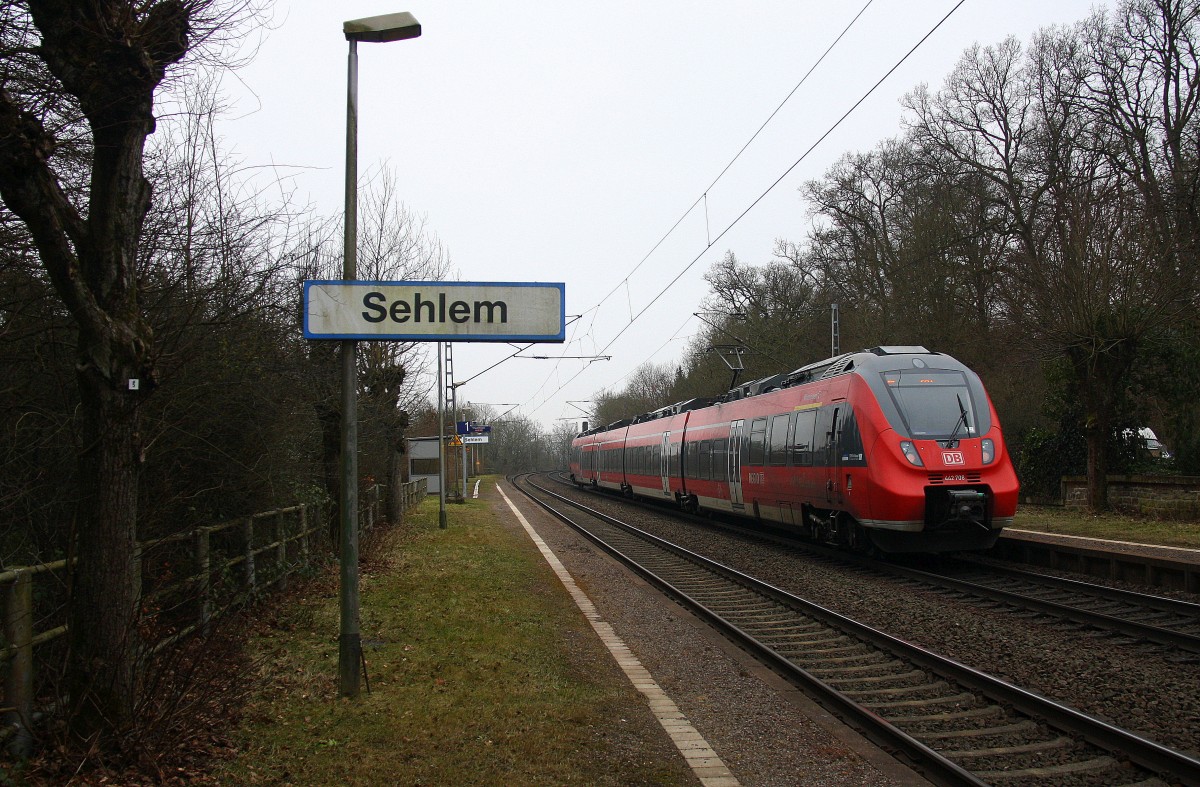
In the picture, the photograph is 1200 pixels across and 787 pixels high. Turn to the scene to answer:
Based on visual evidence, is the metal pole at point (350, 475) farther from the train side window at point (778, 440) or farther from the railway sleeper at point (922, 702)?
the train side window at point (778, 440)

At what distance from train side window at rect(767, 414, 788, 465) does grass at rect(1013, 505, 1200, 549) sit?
550cm

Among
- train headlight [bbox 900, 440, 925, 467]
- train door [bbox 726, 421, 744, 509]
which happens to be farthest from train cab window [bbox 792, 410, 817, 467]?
train door [bbox 726, 421, 744, 509]

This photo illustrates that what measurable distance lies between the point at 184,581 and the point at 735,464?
14.8m

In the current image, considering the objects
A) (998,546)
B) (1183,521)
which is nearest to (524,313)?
(998,546)

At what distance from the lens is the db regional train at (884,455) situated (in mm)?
12109

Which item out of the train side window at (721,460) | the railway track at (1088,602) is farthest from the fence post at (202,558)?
the train side window at (721,460)

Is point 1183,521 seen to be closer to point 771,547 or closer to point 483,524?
point 771,547

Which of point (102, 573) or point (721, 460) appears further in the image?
point (721, 460)

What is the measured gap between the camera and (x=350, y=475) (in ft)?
20.7

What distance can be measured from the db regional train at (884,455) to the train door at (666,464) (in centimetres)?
970

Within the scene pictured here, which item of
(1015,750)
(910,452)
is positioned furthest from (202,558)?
(910,452)

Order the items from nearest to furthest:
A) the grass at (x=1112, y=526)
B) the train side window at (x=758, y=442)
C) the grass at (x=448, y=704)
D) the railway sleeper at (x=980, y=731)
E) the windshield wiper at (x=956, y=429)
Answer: the grass at (x=448, y=704) < the railway sleeper at (x=980, y=731) < the windshield wiper at (x=956, y=429) < the grass at (x=1112, y=526) < the train side window at (x=758, y=442)

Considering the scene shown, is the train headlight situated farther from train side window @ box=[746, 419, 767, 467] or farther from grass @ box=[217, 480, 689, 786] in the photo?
train side window @ box=[746, 419, 767, 467]

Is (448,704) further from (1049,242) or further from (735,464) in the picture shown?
(1049,242)
